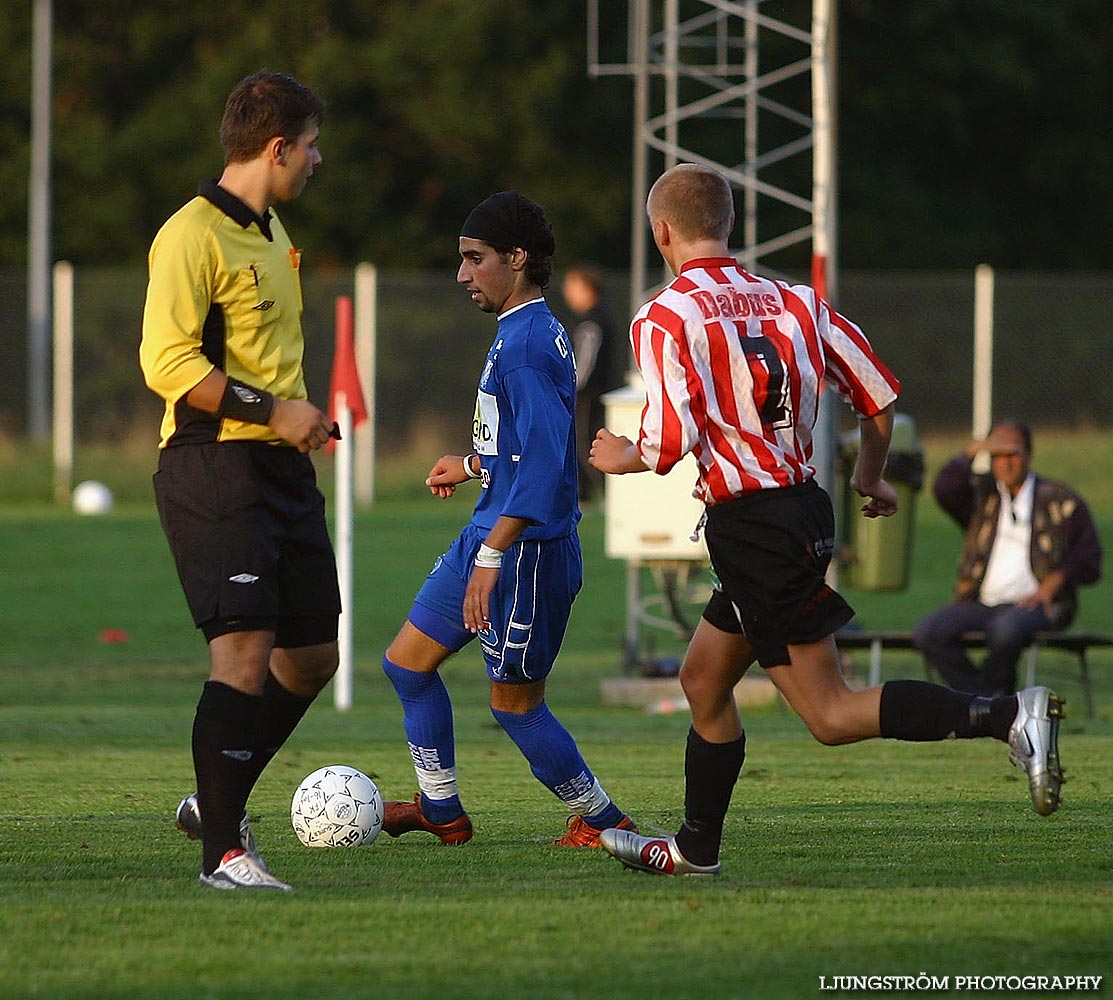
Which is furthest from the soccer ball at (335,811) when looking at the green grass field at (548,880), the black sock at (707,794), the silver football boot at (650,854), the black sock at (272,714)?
the black sock at (707,794)

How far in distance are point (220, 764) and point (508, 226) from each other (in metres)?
1.81

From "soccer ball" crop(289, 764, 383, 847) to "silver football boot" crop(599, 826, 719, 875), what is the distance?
857 mm

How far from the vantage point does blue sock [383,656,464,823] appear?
6.37 metres

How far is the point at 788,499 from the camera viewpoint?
5371 mm

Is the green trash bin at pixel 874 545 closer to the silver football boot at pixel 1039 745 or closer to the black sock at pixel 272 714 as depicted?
the black sock at pixel 272 714

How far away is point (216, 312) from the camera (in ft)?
17.7

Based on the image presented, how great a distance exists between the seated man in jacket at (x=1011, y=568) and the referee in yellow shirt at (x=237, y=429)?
22.3 ft

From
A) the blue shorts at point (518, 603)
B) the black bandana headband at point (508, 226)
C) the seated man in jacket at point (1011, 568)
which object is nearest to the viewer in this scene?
the blue shorts at point (518, 603)

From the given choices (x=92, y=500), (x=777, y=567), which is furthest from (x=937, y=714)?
(x=92, y=500)

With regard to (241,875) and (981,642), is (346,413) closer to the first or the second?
(981,642)

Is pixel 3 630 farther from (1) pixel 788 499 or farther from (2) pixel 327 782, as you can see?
(1) pixel 788 499

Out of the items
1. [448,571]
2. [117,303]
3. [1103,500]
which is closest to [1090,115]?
[1103,500]

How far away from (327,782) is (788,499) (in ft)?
5.76

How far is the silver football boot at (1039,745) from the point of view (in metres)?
5.20
